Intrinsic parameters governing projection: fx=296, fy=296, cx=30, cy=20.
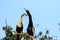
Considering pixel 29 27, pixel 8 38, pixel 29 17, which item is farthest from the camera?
pixel 8 38

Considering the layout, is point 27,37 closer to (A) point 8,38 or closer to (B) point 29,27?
(B) point 29,27

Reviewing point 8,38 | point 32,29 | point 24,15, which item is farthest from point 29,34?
point 8,38

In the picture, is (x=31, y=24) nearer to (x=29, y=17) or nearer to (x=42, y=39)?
(x=29, y=17)

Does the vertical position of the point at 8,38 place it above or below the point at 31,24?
below

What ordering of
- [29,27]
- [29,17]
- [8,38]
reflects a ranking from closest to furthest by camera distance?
[29,17]
[29,27]
[8,38]

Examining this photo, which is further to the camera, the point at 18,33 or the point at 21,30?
the point at 21,30

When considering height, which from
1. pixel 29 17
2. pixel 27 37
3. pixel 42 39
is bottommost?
pixel 42 39

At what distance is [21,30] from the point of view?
243 inches

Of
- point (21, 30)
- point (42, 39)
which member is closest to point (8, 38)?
point (42, 39)

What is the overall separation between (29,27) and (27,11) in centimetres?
46

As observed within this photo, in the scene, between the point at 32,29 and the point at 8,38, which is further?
the point at 8,38

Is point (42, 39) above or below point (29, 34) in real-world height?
below

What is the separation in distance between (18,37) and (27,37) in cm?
21

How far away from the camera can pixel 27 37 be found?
5.77 m
